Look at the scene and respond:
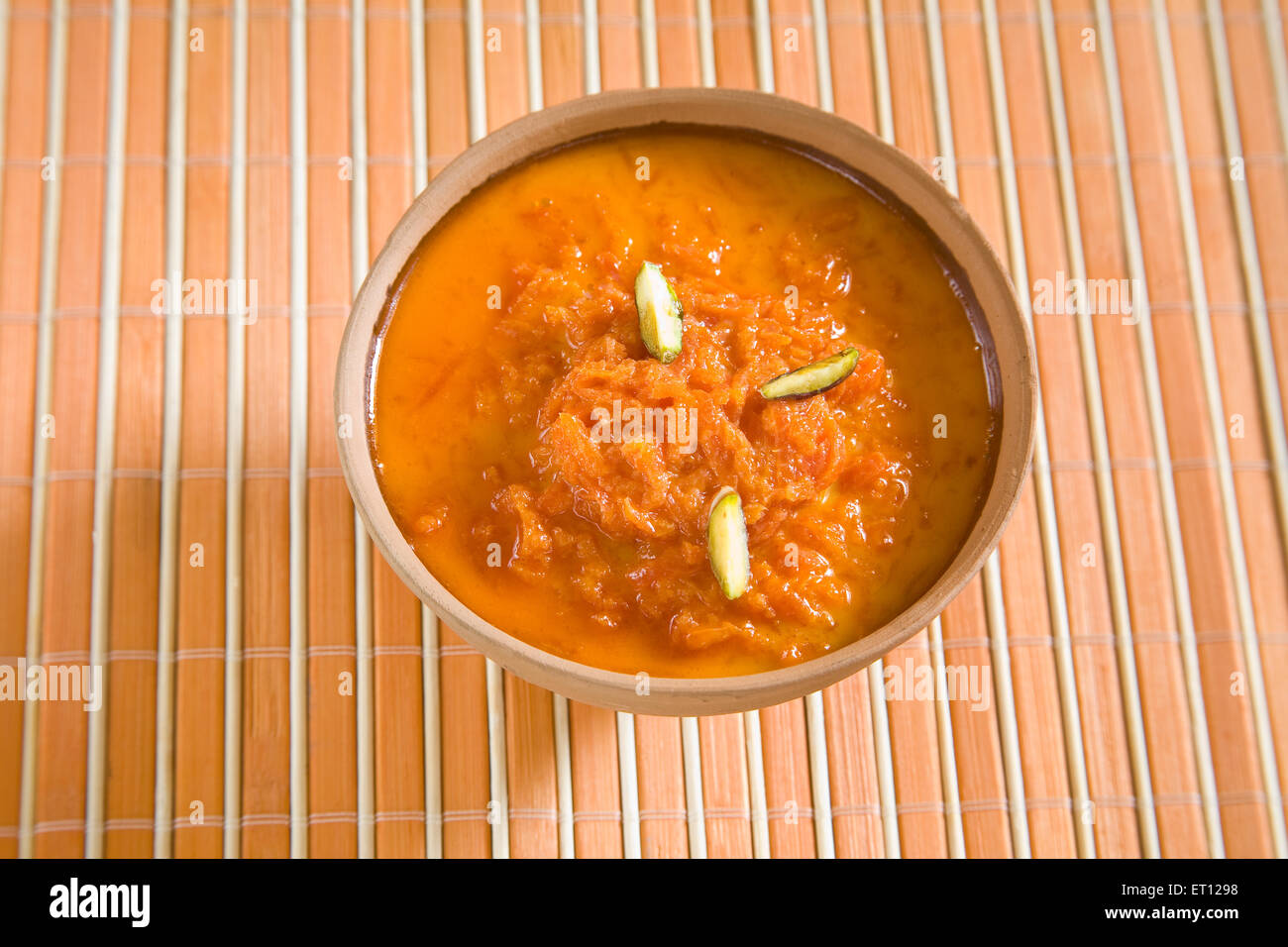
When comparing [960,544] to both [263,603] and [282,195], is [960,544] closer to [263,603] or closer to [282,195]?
[263,603]

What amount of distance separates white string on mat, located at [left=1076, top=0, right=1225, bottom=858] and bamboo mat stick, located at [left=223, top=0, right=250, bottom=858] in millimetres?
1519

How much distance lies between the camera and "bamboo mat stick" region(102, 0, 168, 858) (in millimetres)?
1885

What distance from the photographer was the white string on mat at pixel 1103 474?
1.91m

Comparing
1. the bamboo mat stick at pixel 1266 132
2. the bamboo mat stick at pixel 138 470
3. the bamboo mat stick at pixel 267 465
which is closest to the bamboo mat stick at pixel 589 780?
the bamboo mat stick at pixel 267 465

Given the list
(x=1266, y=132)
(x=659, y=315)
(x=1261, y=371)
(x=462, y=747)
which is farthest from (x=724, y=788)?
(x=1266, y=132)

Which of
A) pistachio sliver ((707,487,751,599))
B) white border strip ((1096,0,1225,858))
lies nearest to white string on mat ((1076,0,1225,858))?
white border strip ((1096,0,1225,858))

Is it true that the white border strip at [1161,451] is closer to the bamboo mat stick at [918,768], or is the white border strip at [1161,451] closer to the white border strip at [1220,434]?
the white border strip at [1220,434]

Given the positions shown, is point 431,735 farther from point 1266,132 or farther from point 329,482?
point 1266,132

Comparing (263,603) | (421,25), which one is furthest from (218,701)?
(421,25)

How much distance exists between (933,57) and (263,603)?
1.51 m

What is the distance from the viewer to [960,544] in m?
1.55

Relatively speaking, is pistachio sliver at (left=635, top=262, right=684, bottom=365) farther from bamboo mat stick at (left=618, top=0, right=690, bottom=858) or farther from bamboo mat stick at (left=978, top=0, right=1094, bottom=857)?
bamboo mat stick at (left=978, top=0, right=1094, bottom=857)

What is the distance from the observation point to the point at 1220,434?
6.72 ft

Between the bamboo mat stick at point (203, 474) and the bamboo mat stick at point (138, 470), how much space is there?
0.05m
